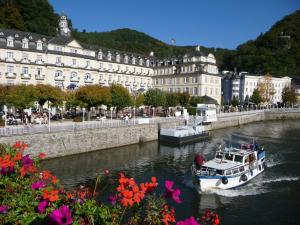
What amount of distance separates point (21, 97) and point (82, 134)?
10475 millimetres

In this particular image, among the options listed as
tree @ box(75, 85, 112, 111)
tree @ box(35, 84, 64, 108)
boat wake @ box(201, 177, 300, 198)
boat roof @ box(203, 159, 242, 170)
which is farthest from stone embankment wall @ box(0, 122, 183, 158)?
boat wake @ box(201, 177, 300, 198)

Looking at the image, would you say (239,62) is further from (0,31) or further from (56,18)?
(0,31)

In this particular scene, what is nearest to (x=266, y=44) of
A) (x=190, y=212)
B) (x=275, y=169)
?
(x=275, y=169)

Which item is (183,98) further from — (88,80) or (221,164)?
(221,164)

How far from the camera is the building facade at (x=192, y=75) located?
85.6 metres

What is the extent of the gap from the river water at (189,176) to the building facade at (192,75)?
36.9 metres

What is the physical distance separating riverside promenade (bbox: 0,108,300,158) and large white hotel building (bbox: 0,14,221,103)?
16367 millimetres

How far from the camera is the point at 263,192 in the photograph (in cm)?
2781

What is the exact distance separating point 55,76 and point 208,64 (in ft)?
130

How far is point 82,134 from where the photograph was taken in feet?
132

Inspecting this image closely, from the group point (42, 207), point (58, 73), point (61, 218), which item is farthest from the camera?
point (58, 73)

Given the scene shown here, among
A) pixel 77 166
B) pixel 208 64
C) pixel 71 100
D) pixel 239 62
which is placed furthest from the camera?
pixel 239 62

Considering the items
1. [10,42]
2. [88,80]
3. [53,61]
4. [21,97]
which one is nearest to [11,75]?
[10,42]

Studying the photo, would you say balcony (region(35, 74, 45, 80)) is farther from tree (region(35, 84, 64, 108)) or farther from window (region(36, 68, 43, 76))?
tree (region(35, 84, 64, 108))
